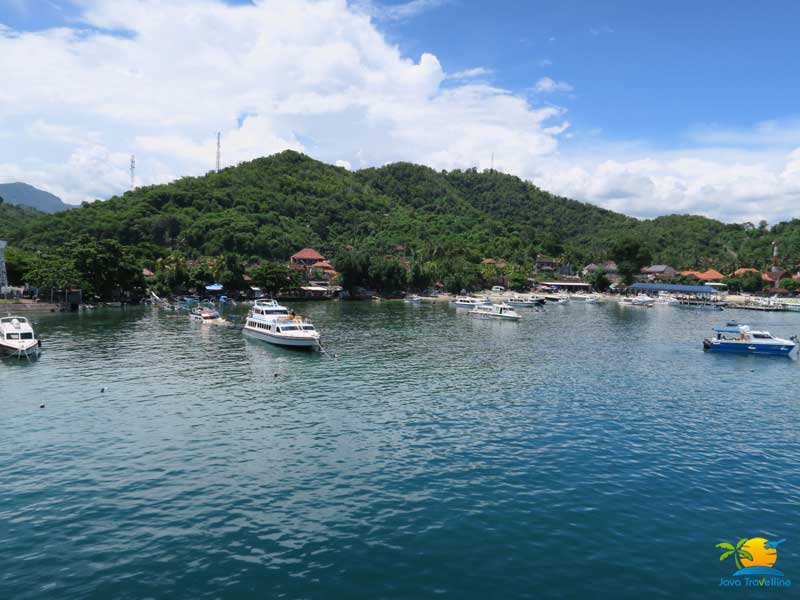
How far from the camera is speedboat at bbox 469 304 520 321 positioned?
114938 millimetres

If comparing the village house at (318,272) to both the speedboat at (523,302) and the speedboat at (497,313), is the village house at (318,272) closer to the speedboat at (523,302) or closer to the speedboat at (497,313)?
the speedboat at (523,302)

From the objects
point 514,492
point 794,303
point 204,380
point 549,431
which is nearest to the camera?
point 514,492

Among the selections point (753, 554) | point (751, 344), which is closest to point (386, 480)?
point (753, 554)

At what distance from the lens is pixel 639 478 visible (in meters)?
27.8

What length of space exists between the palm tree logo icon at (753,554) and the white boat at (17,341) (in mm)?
66581

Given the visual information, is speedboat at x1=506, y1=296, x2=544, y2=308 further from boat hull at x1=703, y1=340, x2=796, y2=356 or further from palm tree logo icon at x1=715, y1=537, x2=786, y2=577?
palm tree logo icon at x1=715, y1=537, x2=786, y2=577

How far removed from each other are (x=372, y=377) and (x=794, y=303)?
569 ft

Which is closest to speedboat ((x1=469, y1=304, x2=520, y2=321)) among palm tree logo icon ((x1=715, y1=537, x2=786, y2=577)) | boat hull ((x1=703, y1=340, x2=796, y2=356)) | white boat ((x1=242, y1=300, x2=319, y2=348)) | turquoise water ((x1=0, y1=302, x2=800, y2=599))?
boat hull ((x1=703, y1=340, x2=796, y2=356))

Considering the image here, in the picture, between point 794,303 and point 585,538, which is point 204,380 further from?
point 794,303

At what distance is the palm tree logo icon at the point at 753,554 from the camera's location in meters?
19.8

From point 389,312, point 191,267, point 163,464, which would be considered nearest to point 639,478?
point 163,464

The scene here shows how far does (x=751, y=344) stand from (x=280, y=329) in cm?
6466

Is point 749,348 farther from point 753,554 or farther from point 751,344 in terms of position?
point 753,554

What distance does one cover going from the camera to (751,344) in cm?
7131
